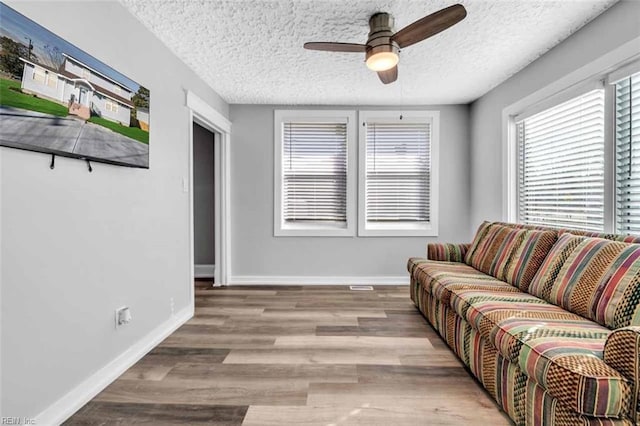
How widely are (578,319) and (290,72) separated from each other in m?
2.96

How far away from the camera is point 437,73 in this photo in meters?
3.18

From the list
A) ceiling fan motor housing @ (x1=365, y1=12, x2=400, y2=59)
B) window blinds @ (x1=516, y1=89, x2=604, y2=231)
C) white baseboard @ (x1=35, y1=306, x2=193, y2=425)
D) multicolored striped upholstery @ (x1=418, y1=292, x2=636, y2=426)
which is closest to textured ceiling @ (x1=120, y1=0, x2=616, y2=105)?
ceiling fan motor housing @ (x1=365, y1=12, x2=400, y2=59)

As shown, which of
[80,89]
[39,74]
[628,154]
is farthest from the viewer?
[628,154]

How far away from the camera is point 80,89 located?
1.70 meters

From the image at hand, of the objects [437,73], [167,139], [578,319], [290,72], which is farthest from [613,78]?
[167,139]

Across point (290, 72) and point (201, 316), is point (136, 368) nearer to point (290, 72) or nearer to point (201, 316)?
point (201, 316)

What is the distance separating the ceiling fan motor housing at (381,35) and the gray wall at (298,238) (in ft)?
6.74

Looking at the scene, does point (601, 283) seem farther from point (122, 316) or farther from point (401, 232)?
point (122, 316)

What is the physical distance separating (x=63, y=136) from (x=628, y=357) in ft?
8.39

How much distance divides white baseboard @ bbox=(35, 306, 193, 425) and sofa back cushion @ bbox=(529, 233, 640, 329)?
2740mm

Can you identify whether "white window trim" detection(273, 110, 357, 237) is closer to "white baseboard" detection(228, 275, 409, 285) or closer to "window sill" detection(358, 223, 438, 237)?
"window sill" detection(358, 223, 438, 237)

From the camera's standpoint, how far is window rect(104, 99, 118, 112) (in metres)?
1.88

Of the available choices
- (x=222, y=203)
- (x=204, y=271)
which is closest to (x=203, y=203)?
(x=222, y=203)

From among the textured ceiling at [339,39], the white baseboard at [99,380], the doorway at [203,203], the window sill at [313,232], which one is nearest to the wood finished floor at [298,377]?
the white baseboard at [99,380]
